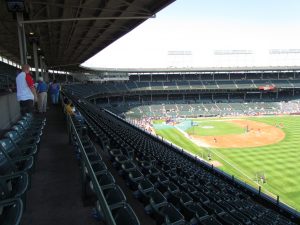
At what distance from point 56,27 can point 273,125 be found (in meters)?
42.8

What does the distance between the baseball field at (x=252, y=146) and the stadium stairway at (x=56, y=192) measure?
17.1m

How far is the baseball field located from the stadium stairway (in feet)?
56.1

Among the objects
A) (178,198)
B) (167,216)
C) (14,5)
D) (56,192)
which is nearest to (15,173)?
(56,192)

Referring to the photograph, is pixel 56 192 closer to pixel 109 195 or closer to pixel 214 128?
pixel 109 195

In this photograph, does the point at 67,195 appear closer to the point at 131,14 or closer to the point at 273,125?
the point at 131,14

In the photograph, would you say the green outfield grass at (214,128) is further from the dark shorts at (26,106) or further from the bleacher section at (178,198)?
the dark shorts at (26,106)

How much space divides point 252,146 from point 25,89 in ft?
107

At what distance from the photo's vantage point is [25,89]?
29.6 ft

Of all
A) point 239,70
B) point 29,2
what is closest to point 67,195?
point 29,2

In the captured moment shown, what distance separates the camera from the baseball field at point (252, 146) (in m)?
24.0

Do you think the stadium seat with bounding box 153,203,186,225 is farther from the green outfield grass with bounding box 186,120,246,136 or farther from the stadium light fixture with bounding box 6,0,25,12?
the green outfield grass with bounding box 186,120,246,136

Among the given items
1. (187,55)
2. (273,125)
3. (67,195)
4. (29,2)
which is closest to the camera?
(67,195)

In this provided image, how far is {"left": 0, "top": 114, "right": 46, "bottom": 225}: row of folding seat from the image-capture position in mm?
2598

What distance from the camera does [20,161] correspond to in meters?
4.32
